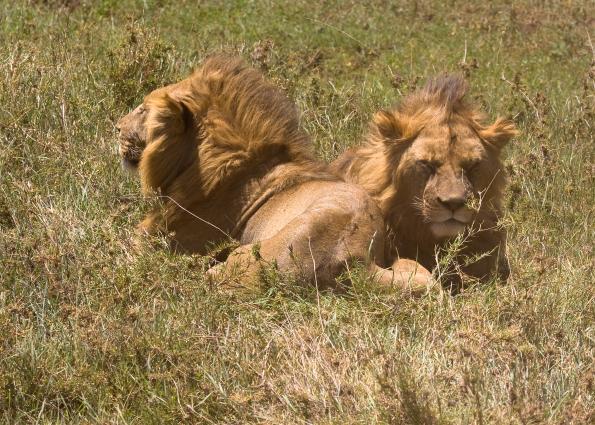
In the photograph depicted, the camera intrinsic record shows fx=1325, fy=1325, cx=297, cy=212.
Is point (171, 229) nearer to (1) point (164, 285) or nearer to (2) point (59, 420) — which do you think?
(1) point (164, 285)

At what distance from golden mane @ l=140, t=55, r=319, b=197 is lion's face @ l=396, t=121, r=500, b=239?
0.71m

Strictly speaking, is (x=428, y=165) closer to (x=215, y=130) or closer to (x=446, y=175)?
(x=446, y=175)

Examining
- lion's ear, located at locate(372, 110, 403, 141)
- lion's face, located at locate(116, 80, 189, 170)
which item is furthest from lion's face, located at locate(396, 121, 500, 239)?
lion's face, located at locate(116, 80, 189, 170)

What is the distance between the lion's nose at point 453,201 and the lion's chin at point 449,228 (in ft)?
0.27

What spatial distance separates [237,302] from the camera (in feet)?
20.5

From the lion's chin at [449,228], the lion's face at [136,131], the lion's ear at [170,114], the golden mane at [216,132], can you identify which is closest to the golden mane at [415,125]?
the lion's chin at [449,228]

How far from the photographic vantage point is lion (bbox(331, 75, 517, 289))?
6.55m

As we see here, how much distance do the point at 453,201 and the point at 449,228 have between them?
0.56 feet

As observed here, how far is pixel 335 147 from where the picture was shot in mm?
8781

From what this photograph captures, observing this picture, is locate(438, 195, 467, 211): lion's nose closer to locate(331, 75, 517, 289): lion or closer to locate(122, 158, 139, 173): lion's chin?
locate(331, 75, 517, 289): lion

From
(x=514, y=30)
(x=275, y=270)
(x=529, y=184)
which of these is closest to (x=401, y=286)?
(x=275, y=270)

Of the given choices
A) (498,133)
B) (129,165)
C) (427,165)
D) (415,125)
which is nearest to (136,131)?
(129,165)

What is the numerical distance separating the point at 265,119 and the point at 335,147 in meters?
1.64


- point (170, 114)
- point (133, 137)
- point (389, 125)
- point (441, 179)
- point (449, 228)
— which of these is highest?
point (389, 125)
